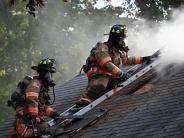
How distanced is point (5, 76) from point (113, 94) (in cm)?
2607

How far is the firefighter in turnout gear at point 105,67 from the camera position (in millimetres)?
10508

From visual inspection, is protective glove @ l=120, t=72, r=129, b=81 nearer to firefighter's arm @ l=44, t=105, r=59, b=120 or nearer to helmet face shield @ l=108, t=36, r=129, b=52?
helmet face shield @ l=108, t=36, r=129, b=52

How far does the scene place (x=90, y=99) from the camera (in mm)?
10602

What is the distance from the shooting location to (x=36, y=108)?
10.1m

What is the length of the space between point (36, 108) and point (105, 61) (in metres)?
1.30

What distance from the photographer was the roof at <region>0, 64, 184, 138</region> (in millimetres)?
8164

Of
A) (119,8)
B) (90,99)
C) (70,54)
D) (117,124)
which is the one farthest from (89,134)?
(70,54)

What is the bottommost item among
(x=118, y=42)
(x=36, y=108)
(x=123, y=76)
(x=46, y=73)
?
(x=36, y=108)

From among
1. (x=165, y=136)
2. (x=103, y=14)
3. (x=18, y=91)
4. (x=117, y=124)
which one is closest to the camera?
(x=165, y=136)

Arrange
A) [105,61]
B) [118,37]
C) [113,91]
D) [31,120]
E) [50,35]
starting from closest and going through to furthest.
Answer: [31,120] < [105,61] < [113,91] < [118,37] < [50,35]

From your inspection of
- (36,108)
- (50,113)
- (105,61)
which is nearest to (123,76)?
(105,61)

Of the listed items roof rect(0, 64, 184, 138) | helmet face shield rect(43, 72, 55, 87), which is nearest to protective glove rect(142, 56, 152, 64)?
roof rect(0, 64, 184, 138)

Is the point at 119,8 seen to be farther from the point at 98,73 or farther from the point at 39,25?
the point at 98,73

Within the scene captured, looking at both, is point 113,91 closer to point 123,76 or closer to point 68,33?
point 123,76
